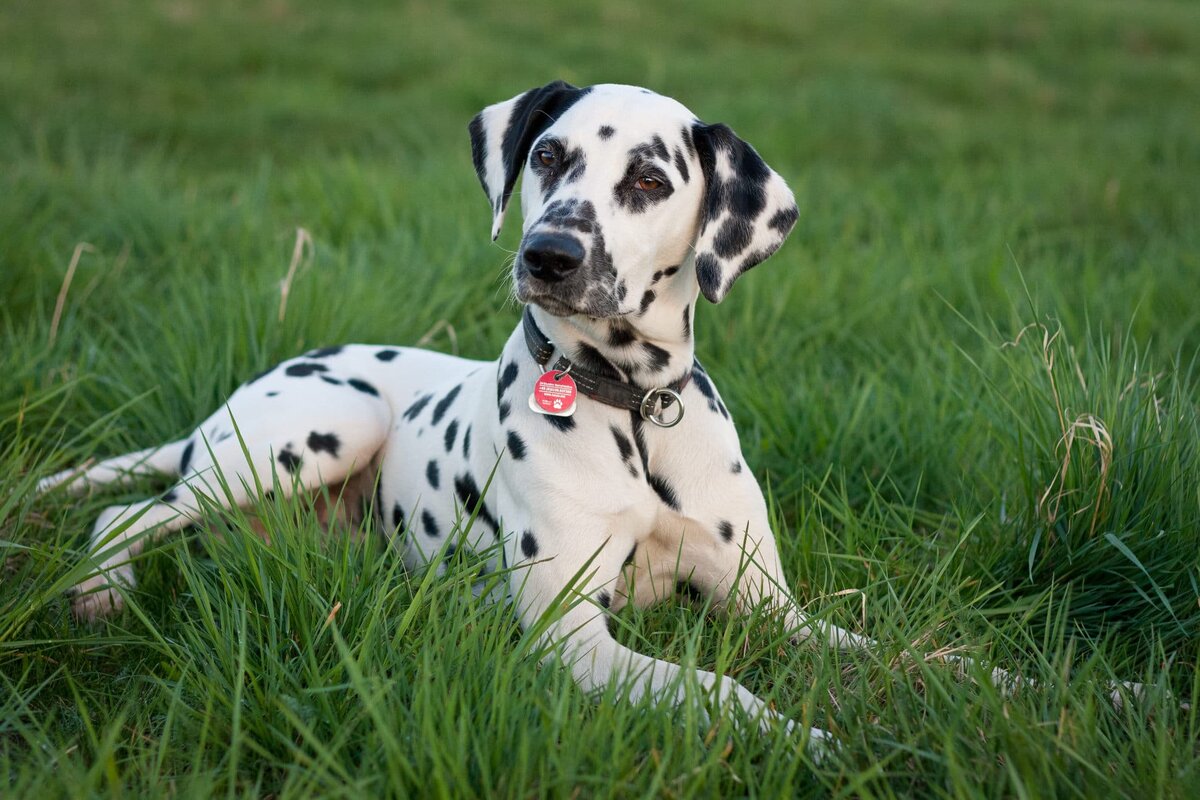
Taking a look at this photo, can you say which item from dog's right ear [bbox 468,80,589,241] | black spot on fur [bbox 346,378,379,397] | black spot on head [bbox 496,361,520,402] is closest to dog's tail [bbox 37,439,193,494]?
black spot on fur [bbox 346,378,379,397]

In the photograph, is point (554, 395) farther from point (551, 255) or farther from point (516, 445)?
point (551, 255)

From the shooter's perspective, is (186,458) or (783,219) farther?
(186,458)

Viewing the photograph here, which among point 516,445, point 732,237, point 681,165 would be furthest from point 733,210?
point 516,445

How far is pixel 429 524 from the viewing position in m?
3.38

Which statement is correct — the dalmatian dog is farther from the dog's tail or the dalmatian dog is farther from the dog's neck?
the dog's tail

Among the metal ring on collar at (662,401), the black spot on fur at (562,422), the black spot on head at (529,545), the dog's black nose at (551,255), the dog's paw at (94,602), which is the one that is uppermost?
the dog's black nose at (551,255)

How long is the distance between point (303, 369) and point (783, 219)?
1.78 metres

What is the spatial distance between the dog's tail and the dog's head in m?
1.65

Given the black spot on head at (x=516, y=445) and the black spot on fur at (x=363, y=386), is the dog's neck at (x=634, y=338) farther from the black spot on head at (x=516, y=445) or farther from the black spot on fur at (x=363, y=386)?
the black spot on fur at (x=363, y=386)

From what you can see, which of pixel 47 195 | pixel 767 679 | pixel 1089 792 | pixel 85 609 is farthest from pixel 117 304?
pixel 1089 792


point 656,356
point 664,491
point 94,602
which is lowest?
point 94,602

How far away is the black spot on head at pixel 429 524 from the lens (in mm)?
3355

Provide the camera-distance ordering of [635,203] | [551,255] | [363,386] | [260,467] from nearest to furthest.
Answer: [551,255], [635,203], [260,467], [363,386]

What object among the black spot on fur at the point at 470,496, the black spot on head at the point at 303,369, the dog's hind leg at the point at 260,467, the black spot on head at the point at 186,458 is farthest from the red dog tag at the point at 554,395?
the black spot on head at the point at 186,458
